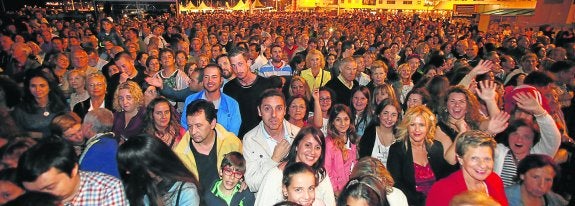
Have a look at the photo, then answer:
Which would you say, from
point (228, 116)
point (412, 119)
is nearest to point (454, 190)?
point (412, 119)

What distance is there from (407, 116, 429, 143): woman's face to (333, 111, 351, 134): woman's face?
795mm

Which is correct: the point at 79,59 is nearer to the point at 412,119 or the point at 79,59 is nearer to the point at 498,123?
the point at 412,119

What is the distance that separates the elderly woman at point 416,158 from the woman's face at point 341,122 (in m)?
0.68

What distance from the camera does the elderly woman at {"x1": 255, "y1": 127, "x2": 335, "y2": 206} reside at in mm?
3141

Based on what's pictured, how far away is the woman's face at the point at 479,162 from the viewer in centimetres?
305

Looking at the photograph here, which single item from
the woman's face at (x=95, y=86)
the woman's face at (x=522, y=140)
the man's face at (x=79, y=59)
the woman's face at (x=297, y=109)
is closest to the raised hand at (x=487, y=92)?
the woman's face at (x=522, y=140)

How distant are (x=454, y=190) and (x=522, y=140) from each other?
47.8 inches

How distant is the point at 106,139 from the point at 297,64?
532 centimetres

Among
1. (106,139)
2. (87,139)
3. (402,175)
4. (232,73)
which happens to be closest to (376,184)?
(402,175)

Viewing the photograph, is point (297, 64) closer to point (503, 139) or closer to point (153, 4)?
point (503, 139)

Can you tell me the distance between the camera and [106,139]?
345 cm

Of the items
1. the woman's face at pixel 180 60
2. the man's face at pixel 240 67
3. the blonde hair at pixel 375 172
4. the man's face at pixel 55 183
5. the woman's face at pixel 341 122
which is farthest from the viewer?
the woman's face at pixel 180 60

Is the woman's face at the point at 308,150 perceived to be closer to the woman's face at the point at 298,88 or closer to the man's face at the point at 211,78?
the man's face at the point at 211,78

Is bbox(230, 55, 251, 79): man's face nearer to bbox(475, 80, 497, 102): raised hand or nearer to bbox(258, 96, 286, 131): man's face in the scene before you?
bbox(258, 96, 286, 131): man's face
